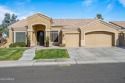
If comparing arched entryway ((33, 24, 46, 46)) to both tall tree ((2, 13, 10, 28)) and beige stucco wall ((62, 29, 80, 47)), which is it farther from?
tall tree ((2, 13, 10, 28))

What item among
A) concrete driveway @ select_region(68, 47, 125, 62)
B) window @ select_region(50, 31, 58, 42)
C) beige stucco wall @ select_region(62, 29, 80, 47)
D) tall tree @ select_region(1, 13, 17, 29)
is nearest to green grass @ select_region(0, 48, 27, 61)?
concrete driveway @ select_region(68, 47, 125, 62)

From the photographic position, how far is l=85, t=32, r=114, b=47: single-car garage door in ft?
93.5

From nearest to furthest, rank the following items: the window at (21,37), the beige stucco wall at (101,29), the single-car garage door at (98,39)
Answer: the beige stucco wall at (101,29)
the single-car garage door at (98,39)
the window at (21,37)

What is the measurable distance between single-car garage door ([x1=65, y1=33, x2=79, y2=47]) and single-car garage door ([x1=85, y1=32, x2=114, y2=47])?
160 cm

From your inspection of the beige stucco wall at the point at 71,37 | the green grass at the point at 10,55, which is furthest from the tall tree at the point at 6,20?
the green grass at the point at 10,55

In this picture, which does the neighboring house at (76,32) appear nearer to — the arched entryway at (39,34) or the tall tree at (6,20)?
the arched entryway at (39,34)

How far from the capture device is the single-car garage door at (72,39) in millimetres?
28734

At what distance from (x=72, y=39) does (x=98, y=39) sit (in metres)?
4.16

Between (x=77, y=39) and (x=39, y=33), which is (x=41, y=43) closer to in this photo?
(x=39, y=33)

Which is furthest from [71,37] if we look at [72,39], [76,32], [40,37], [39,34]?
[39,34]

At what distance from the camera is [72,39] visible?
28.8 m

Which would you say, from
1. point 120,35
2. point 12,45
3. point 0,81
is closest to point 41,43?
point 12,45

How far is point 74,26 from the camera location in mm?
29406

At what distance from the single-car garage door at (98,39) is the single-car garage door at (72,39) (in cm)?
160
